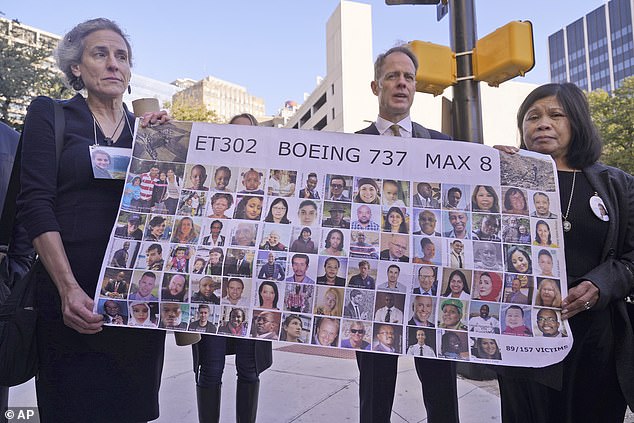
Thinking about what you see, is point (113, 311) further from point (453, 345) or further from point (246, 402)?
point (246, 402)

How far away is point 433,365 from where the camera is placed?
2.17 metres

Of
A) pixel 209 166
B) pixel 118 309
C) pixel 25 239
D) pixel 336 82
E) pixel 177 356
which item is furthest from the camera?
pixel 336 82

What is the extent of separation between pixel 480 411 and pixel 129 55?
3.34m

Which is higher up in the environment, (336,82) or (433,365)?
(336,82)

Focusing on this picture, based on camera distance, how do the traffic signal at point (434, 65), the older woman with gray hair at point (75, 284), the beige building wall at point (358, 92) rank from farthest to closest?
1. the beige building wall at point (358, 92)
2. the traffic signal at point (434, 65)
3. the older woman with gray hair at point (75, 284)

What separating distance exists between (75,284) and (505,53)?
3779 millimetres

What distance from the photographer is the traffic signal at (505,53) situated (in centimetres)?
400

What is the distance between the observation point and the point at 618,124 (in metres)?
23.9

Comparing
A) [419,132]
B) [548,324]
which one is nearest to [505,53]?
[419,132]

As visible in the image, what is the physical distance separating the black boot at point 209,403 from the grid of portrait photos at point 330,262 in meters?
1.30

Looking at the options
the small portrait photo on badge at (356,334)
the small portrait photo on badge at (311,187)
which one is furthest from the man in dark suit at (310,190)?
the small portrait photo on badge at (356,334)

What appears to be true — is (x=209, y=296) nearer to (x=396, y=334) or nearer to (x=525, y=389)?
(x=396, y=334)

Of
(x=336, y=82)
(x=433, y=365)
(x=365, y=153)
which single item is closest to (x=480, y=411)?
(x=433, y=365)

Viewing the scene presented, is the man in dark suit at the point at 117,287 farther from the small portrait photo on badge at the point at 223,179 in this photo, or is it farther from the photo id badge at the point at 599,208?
the photo id badge at the point at 599,208
